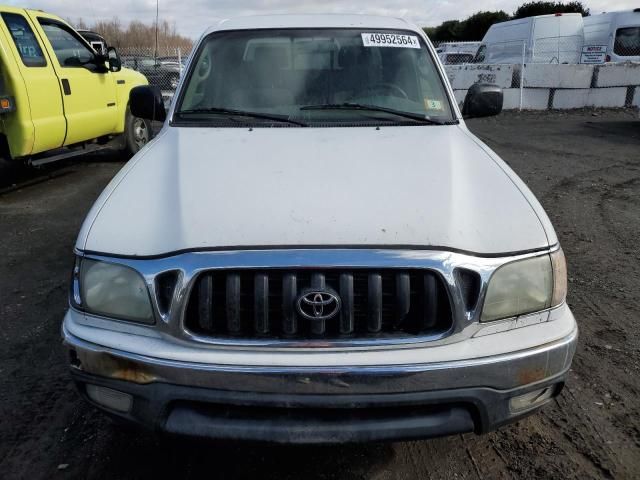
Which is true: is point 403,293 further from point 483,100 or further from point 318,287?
point 483,100

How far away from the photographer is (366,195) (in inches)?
93.2

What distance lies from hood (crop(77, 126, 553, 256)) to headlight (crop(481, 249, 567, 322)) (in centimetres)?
8

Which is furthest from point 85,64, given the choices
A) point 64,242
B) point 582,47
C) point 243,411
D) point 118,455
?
point 582,47

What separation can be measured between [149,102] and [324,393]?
2.72 meters

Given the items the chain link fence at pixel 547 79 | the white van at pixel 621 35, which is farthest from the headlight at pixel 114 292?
the white van at pixel 621 35

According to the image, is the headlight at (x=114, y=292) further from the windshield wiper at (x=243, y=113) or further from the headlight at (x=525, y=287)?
the windshield wiper at (x=243, y=113)

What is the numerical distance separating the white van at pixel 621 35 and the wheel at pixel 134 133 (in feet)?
44.3

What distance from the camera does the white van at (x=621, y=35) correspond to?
16.4 m

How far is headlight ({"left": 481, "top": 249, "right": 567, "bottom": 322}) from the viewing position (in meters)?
2.12

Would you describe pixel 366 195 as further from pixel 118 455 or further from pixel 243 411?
pixel 118 455

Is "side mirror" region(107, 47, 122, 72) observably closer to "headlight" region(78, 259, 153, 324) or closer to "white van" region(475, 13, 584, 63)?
"headlight" region(78, 259, 153, 324)

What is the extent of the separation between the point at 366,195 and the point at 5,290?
325 cm

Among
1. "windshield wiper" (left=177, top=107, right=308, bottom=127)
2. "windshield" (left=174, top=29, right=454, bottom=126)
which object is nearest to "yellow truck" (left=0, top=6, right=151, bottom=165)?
"windshield" (left=174, top=29, right=454, bottom=126)

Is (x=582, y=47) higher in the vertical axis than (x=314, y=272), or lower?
higher
